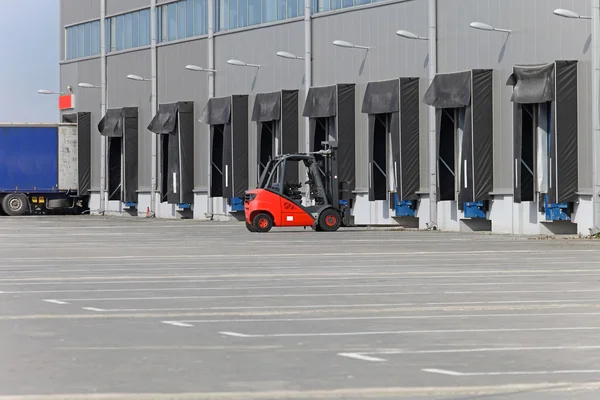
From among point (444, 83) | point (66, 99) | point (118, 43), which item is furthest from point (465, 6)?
point (66, 99)

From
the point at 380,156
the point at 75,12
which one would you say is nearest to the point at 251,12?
the point at 380,156

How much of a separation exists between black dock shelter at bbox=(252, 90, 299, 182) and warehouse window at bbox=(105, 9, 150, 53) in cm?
1265

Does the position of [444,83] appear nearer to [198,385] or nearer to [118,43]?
[118,43]

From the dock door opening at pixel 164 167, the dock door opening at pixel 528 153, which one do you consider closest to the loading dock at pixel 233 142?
the dock door opening at pixel 164 167

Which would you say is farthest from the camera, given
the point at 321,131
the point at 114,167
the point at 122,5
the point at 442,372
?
the point at 114,167

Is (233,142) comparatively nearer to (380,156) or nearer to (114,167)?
(380,156)

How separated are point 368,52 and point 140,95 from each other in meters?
20.5

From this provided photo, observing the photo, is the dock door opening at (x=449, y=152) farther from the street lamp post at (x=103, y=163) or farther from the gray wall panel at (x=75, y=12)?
the gray wall panel at (x=75, y=12)

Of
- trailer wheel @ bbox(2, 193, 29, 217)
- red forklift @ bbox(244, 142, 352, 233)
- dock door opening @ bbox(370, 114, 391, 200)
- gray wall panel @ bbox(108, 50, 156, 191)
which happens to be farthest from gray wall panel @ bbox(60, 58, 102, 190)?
red forklift @ bbox(244, 142, 352, 233)

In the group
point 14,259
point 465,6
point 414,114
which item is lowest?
point 14,259

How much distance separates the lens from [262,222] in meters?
46.5

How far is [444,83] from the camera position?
159ft

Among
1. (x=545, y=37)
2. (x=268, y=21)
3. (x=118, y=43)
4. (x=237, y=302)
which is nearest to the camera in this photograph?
(x=237, y=302)

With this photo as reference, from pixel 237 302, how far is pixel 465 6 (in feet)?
104
